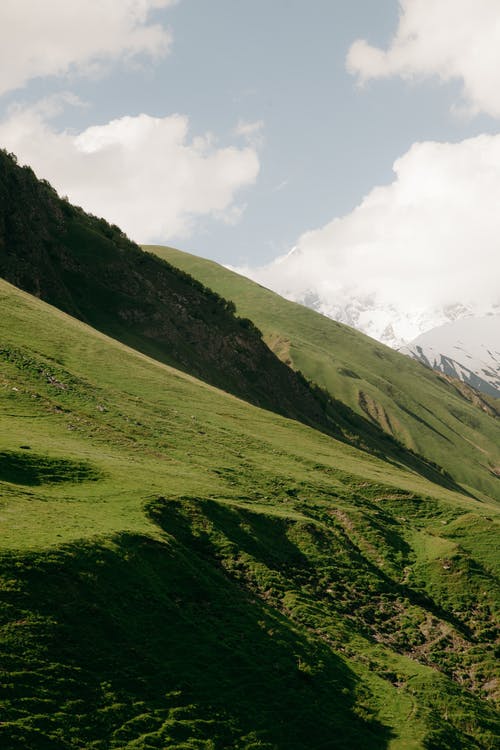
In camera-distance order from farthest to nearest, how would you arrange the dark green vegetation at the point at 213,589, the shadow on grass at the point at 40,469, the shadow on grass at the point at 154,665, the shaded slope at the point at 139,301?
the shaded slope at the point at 139,301 → the shadow on grass at the point at 40,469 → the dark green vegetation at the point at 213,589 → the shadow on grass at the point at 154,665

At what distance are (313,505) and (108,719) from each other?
2642cm

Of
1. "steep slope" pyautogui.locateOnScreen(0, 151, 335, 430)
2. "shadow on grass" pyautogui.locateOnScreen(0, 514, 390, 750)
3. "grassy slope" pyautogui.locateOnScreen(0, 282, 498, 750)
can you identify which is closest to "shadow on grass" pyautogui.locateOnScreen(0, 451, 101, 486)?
"grassy slope" pyautogui.locateOnScreen(0, 282, 498, 750)

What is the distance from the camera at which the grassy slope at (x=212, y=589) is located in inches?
779

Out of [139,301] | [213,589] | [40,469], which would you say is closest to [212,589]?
[213,589]

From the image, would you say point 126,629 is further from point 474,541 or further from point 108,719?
point 474,541

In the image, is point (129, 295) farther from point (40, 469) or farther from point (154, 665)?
point (154, 665)

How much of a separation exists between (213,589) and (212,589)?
7 centimetres

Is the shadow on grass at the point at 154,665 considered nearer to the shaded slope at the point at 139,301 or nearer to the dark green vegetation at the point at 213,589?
the dark green vegetation at the point at 213,589

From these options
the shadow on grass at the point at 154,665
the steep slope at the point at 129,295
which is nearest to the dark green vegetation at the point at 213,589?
the shadow on grass at the point at 154,665

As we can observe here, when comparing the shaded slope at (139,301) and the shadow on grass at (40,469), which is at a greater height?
the shaded slope at (139,301)

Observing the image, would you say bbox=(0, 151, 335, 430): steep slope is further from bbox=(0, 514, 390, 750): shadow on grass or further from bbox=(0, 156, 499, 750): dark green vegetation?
bbox=(0, 514, 390, 750): shadow on grass

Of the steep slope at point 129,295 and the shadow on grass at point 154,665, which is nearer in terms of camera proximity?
the shadow on grass at point 154,665

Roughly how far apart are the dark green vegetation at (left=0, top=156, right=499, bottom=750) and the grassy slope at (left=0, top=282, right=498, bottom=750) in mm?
96

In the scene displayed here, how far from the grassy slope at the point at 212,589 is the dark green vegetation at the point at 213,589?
0.10m
